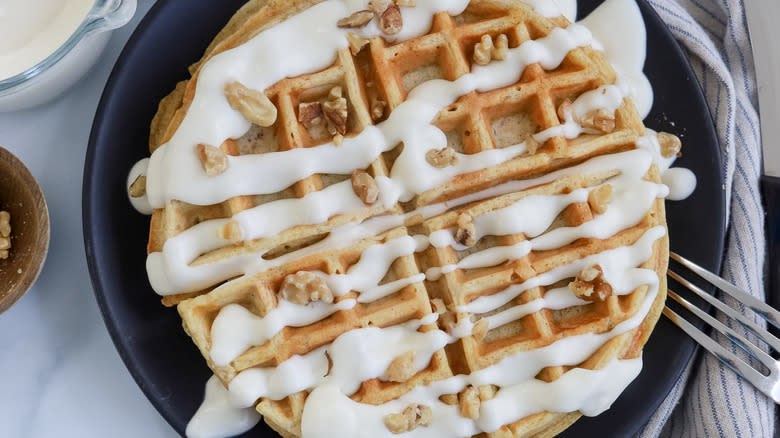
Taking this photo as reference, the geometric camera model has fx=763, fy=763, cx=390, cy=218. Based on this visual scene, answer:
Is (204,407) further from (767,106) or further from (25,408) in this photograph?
(767,106)

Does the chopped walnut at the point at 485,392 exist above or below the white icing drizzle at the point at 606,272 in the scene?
below

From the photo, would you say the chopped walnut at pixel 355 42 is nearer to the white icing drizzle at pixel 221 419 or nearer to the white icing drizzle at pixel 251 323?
the white icing drizzle at pixel 251 323

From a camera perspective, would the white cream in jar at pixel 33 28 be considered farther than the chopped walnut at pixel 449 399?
Yes

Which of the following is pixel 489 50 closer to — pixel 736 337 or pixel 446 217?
pixel 446 217

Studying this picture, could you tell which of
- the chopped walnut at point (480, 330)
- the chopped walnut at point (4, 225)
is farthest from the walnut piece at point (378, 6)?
the chopped walnut at point (4, 225)

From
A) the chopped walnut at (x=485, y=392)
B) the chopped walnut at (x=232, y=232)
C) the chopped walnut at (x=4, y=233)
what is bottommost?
the chopped walnut at (x=485, y=392)

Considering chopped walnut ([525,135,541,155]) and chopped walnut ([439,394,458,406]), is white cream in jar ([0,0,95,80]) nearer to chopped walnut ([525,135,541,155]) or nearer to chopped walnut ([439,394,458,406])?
chopped walnut ([525,135,541,155])

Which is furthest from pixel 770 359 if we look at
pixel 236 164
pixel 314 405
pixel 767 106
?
pixel 236 164
